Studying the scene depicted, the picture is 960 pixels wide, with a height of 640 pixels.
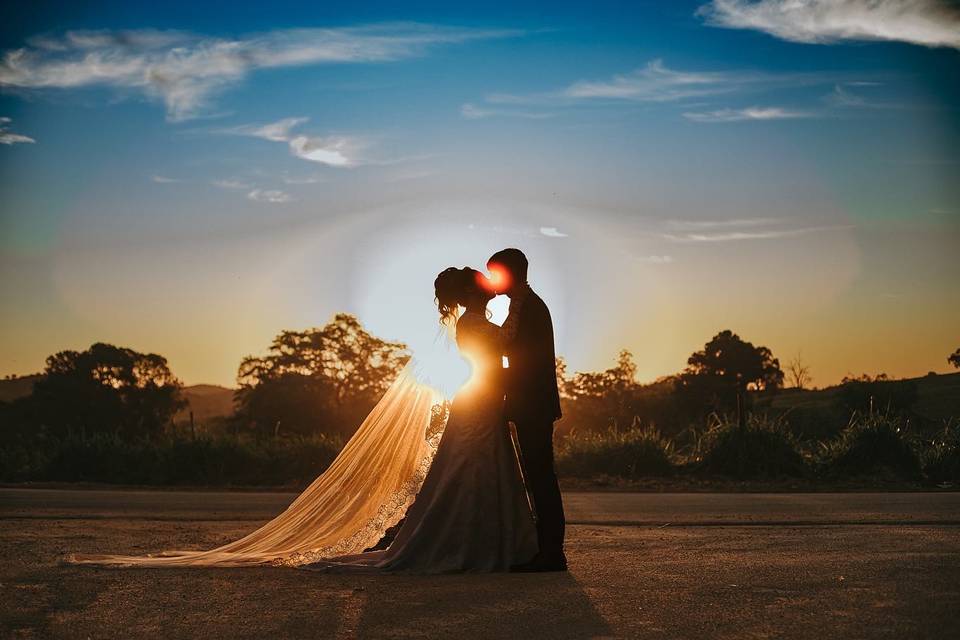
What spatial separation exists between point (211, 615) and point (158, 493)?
13.2m

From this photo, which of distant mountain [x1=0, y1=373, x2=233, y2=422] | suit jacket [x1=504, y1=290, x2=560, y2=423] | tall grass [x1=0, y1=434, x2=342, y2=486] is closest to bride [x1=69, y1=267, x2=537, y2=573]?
A: suit jacket [x1=504, y1=290, x2=560, y2=423]

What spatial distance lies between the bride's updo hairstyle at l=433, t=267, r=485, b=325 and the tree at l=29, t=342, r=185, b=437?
49888mm

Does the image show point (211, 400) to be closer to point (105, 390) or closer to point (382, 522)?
point (105, 390)

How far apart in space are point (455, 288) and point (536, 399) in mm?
1331

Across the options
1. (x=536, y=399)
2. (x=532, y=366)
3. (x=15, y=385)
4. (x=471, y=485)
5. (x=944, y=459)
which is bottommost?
(x=944, y=459)

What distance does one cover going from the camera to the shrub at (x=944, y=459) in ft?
67.3

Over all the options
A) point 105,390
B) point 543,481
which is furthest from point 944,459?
point 105,390

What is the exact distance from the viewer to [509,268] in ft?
26.9

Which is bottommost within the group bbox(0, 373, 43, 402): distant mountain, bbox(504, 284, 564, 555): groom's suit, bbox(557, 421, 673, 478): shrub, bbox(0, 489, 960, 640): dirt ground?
bbox(0, 489, 960, 640): dirt ground

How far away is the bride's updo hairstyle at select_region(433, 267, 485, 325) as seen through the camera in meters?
8.68

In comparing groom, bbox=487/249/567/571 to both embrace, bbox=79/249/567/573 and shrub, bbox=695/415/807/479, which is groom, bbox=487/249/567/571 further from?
shrub, bbox=695/415/807/479

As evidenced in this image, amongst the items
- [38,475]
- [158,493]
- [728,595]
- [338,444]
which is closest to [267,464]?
[338,444]

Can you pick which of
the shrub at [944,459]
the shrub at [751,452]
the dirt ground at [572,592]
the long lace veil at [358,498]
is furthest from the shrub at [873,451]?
the long lace veil at [358,498]

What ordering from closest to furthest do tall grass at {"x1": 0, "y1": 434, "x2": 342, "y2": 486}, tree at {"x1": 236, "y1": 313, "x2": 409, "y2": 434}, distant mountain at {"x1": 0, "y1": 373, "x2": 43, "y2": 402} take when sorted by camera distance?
tall grass at {"x1": 0, "y1": 434, "x2": 342, "y2": 486}, tree at {"x1": 236, "y1": 313, "x2": 409, "y2": 434}, distant mountain at {"x1": 0, "y1": 373, "x2": 43, "y2": 402}
